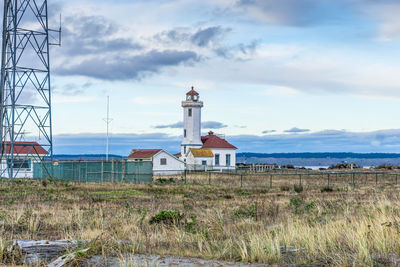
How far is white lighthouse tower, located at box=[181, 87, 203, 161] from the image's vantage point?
69062mm

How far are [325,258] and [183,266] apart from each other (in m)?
2.53

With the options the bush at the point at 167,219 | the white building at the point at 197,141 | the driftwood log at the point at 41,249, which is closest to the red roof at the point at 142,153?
the white building at the point at 197,141

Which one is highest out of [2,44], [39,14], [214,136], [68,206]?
[39,14]

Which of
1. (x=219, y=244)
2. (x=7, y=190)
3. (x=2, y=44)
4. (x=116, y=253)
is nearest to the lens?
(x=116, y=253)

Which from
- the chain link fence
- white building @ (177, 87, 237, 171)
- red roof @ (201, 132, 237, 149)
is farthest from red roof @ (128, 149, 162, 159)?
the chain link fence

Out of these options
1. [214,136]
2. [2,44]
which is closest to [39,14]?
[2,44]

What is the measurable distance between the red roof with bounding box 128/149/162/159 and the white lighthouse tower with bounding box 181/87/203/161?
24.4 feet

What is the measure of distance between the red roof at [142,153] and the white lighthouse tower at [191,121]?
292 inches

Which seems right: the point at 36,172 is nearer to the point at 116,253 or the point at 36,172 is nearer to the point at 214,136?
the point at 214,136

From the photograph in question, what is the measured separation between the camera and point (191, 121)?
69125mm

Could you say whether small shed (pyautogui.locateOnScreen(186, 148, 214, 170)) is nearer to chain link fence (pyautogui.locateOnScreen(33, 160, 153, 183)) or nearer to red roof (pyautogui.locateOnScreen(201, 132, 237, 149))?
red roof (pyautogui.locateOnScreen(201, 132, 237, 149))

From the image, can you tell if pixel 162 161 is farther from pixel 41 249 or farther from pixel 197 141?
pixel 41 249

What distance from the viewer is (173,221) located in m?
14.2

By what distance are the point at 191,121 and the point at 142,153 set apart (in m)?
10.2
